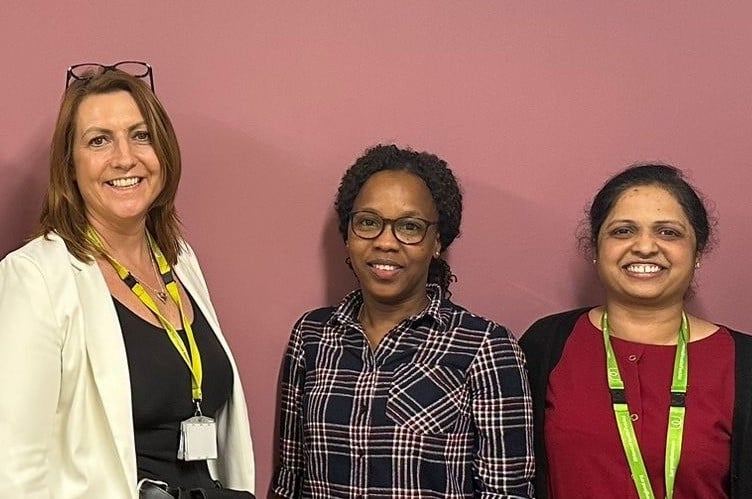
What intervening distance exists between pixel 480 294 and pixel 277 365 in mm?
539

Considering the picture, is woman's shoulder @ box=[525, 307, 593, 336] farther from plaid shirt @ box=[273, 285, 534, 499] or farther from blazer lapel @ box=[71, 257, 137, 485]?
blazer lapel @ box=[71, 257, 137, 485]

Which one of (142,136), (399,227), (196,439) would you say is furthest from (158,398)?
(399,227)

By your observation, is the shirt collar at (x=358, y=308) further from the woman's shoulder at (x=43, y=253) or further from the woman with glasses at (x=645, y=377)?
the woman's shoulder at (x=43, y=253)

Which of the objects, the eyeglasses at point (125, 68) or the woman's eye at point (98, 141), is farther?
the eyeglasses at point (125, 68)

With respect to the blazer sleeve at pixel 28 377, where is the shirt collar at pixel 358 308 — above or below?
above

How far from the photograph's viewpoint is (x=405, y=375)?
2.14m

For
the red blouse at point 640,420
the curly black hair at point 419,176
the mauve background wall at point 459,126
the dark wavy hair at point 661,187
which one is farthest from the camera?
the mauve background wall at point 459,126

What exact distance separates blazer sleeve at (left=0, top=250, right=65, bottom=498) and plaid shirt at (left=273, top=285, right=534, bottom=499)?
62cm

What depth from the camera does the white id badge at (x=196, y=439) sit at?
1941 millimetres

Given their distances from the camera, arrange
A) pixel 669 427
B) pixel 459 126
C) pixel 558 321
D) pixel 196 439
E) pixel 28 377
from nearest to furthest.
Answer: pixel 28 377, pixel 196 439, pixel 669 427, pixel 558 321, pixel 459 126

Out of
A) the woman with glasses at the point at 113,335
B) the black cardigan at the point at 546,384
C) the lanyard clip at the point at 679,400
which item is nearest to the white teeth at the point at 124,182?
the woman with glasses at the point at 113,335

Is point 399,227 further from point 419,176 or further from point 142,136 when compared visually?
point 142,136

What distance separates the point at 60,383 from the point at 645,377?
1.17 metres

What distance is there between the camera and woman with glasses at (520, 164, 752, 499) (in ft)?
6.70
